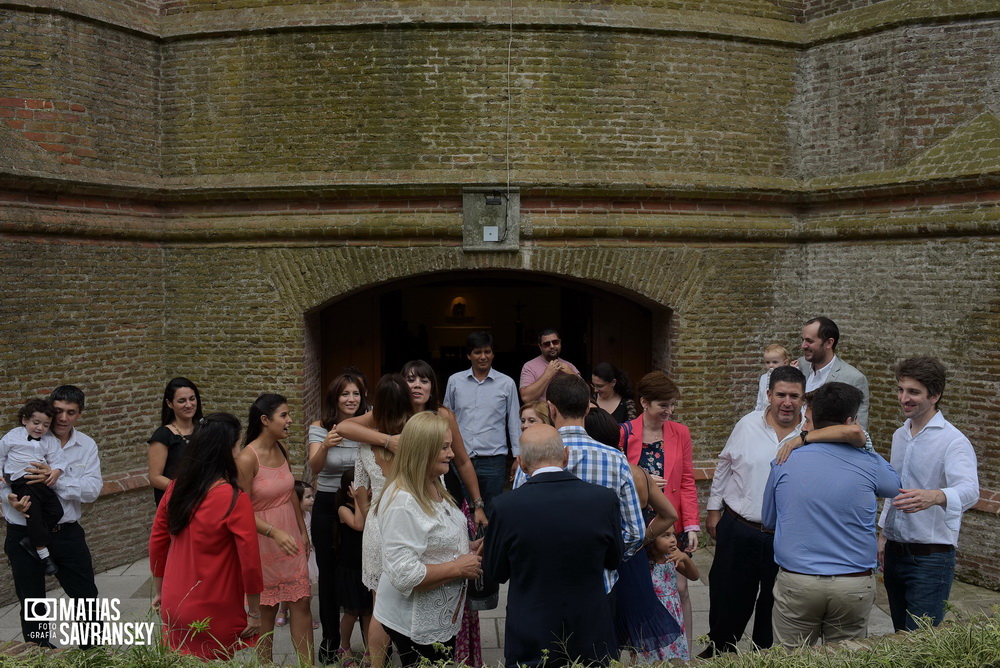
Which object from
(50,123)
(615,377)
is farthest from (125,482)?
(615,377)

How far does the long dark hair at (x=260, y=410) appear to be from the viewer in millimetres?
4945

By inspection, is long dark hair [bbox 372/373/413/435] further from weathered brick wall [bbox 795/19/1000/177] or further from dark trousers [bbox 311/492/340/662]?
weathered brick wall [bbox 795/19/1000/177]

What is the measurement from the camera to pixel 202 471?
4.03 metres

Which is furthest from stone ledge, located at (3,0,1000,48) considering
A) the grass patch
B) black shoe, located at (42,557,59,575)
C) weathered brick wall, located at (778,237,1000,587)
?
the grass patch

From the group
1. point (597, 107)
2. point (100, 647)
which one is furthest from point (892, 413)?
point (100, 647)

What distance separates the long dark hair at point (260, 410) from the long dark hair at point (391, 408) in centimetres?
61

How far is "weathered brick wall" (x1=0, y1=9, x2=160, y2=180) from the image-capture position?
736 cm

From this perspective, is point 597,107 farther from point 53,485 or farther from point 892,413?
point 53,485

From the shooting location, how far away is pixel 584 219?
8188 millimetres

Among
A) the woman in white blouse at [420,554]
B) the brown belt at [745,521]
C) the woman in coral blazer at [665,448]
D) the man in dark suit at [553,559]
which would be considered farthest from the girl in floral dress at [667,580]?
the woman in white blouse at [420,554]

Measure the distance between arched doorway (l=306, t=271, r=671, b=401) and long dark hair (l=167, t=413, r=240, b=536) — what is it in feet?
14.3

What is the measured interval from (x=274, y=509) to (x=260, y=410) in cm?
61

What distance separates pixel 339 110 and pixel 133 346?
10.2ft

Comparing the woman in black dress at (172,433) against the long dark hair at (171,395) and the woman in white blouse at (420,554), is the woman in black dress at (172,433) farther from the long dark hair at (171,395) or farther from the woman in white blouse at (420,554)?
the woman in white blouse at (420,554)
